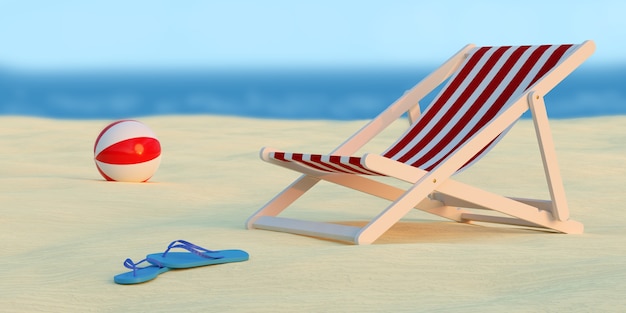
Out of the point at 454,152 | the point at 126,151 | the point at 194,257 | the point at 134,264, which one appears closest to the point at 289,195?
the point at 454,152

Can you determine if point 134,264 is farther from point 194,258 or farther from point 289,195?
point 289,195

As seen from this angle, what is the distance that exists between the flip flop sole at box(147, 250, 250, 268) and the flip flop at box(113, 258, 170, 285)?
27 mm

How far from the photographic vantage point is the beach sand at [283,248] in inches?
161

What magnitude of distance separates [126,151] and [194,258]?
3.79 m

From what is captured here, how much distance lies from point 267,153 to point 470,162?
1.13 meters

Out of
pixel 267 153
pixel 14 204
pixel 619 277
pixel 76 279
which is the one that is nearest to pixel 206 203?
pixel 14 204

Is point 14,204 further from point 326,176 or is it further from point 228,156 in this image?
point 228,156

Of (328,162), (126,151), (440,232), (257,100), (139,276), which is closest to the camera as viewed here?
(139,276)

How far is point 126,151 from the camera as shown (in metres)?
8.50

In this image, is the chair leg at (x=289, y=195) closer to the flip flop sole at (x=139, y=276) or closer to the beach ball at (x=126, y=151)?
the flip flop sole at (x=139, y=276)

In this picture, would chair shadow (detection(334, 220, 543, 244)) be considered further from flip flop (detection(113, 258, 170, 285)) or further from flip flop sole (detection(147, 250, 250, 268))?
flip flop (detection(113, 258, 170, 285))

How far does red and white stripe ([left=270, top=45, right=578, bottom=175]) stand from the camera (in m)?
6.03

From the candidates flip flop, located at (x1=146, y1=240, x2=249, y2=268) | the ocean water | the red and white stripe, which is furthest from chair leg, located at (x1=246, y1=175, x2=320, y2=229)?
the ocean water

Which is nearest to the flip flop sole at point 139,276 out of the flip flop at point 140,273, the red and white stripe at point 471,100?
the flip flop at point 140,273
